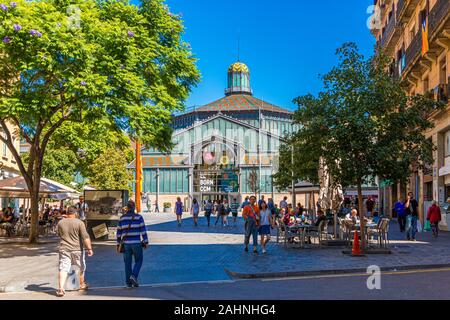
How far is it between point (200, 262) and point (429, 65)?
2000cm

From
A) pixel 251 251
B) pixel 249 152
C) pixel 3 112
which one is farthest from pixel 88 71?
pixel 249 152

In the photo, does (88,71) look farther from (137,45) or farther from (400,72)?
(400,72)

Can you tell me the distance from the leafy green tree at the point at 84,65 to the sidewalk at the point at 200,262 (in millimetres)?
4202

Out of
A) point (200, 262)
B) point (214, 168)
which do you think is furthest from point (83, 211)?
point (214, 168)

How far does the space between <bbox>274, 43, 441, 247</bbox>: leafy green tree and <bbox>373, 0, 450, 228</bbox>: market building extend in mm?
4895

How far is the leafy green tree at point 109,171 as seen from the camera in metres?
57.1

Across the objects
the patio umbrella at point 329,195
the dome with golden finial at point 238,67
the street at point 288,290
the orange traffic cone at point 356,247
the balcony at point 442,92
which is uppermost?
the dome with golden finial at point 238,67

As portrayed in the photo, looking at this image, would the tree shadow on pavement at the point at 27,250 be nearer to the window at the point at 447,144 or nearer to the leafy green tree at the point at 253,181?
the window at the point at 447,144

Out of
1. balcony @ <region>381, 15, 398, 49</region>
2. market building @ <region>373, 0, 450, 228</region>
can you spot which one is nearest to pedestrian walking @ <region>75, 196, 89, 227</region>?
market building @ <region>373, 0, 450, 228</region>

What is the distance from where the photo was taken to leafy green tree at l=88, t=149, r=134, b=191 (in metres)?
57.1

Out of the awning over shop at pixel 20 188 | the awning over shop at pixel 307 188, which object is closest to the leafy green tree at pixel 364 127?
the awning over shop at pixel 307 188

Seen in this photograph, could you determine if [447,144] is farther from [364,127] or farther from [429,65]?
[364,127]

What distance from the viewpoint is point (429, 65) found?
1202 inches

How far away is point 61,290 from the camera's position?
10.5 meters
